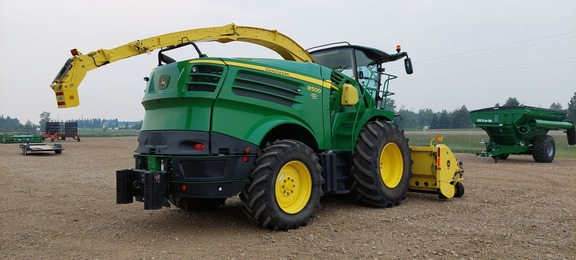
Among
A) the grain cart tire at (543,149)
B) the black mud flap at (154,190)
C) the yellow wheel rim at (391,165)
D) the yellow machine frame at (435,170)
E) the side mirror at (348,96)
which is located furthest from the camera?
the grain cart tire at (543,149)

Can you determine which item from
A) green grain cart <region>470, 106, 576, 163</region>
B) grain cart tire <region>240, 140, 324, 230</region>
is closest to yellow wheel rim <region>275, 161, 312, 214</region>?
grain cart tire <region>240, 140, 324, 230</region>

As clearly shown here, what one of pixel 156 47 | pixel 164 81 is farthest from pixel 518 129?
pixel 164 81

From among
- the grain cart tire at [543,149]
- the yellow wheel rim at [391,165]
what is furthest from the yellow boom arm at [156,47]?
the grain cart tire at [543,149]

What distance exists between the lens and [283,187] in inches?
223

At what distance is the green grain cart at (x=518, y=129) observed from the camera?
15.8 metres

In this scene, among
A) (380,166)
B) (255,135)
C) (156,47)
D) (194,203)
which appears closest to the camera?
(255,135)

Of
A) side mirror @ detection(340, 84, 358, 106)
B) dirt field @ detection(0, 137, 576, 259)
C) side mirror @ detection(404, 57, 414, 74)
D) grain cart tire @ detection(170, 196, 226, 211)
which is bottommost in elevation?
dirt field @ detection(0, 137, 576, 259)

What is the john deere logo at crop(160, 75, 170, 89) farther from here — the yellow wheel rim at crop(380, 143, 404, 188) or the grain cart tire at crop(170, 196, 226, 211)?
the yellow wheel rim at crop(380, 143, 404, 188)

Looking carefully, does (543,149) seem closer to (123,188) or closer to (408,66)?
(408,66)

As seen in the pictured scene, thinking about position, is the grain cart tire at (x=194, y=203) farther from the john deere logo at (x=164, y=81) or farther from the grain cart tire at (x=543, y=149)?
the grain cart tire at (x=543, y=149)

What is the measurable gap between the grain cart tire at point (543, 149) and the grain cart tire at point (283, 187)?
530 inches

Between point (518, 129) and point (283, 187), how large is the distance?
524 inches

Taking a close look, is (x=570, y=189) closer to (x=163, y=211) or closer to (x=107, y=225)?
(x=163, y=211)

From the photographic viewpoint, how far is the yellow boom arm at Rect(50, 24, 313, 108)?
601 cm
